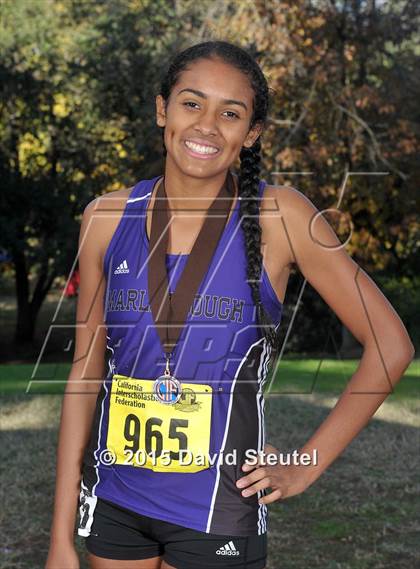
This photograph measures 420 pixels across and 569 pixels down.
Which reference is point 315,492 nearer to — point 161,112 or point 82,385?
point 82,385

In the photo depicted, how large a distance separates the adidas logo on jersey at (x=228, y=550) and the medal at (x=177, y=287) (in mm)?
385

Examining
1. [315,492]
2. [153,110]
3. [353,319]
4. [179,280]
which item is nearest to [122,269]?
[179,280]

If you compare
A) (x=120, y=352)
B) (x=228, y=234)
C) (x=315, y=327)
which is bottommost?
(x=315, y=327)

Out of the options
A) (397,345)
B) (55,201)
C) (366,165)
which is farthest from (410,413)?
(55,201)

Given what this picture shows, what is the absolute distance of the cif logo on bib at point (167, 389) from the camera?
7.77ft

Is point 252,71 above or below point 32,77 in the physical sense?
above

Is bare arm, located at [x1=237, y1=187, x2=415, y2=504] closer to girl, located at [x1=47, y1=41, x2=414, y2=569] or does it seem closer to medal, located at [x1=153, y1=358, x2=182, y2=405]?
→ girl, located at [x1=47, y1=41, x2=414, y2=569]

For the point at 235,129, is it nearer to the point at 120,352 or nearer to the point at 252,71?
the point at 252,71

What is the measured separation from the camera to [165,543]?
7.81ft

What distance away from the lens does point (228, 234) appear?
8.08 feet

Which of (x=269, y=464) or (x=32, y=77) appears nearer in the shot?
(x=269, y=464)

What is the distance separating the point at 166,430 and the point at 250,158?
2.71 feet

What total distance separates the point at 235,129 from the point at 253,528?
1072 millimetres

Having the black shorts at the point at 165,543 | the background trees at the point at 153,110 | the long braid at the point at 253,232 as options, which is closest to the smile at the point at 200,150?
the long braid at the point at 253,232
